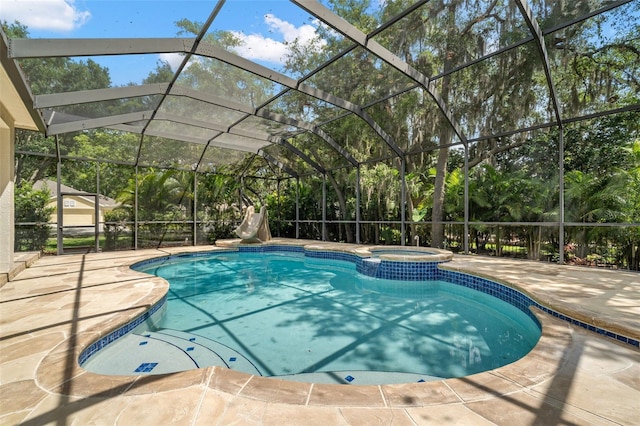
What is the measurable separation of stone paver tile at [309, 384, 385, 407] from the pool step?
3.83 feet

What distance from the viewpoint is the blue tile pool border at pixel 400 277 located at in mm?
2846

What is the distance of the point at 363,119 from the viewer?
8.24m

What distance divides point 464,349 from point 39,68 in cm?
764

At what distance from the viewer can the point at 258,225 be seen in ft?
36.8

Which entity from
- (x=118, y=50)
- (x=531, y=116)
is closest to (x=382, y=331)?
(x=118, y=50)

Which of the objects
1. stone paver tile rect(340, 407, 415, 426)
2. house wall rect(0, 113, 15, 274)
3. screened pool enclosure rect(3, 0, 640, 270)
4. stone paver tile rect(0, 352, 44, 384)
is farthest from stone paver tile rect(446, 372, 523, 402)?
house wall rect(0, 113, 15, 274)

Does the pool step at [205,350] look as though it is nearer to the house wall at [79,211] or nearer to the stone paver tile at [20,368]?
the stone paver tile at [20,368]

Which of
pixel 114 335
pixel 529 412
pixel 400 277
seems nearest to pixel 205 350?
pixel 114 335

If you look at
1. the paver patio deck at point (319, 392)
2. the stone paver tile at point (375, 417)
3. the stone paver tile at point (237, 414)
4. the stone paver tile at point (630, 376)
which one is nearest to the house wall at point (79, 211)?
the paver patio deck at point (319, 392)

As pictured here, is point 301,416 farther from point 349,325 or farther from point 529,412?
point 349,325

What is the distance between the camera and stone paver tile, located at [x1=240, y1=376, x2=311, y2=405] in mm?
1778

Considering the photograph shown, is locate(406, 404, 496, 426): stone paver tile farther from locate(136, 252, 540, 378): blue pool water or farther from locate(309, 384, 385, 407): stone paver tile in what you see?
locate(136, 252, 540, 378): blue pool water

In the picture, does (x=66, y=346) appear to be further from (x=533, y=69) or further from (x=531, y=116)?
(x=531, y=116)

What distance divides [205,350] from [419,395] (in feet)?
7.42
